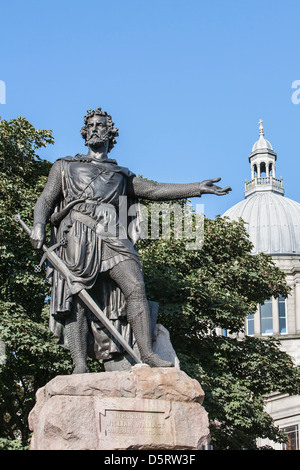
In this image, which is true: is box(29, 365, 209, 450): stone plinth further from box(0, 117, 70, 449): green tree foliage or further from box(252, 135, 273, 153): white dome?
box(252, 135, 273, 153): white dome

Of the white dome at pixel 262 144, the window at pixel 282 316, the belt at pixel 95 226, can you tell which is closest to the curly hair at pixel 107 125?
the belt at pixel 95 226

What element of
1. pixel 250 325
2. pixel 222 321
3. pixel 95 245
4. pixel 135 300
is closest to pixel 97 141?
pixel 95 245

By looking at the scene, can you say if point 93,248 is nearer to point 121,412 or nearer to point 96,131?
point 96,131

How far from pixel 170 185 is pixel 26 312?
12.3 meters

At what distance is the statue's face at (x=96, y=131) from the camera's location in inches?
410

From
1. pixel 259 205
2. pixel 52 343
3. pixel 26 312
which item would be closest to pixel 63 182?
pixel 52 343

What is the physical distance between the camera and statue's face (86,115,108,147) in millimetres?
10414

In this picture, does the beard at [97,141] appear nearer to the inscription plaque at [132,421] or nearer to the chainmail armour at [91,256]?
the chainmail armour at [91,256]

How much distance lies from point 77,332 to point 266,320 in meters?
56.7

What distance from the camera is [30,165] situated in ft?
81.8

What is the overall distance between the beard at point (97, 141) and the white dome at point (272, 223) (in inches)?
2123

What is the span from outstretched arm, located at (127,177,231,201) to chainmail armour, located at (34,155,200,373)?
0.6 inches

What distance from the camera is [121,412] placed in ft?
27.9

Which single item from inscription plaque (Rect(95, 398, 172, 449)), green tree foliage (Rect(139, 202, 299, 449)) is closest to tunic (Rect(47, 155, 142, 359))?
inscription plaque (Rect(95, 398, 172, 449))
